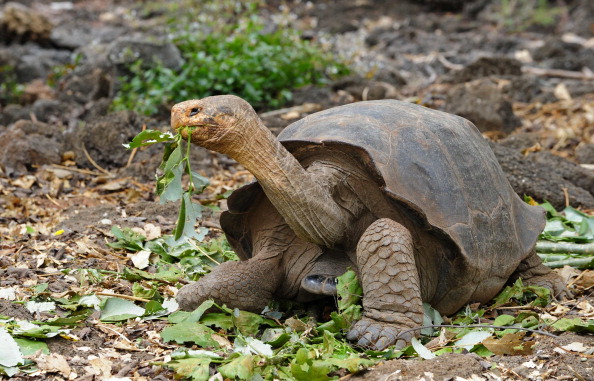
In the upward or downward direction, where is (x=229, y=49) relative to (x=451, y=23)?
upward

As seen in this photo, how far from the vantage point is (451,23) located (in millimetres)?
12766

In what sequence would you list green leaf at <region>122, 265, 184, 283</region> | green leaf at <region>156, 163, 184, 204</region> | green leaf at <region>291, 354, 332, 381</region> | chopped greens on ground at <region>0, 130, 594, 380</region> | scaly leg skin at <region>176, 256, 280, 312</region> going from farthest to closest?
green leaf at <region>122, 265, 184, 283</region>
scaly leg skin at <region>176, 256, 280, 312</region>
green leaf at <region>156, 163, 184, 204</region>
chopped greens on ground at <region>0, 130, 594, 380</region>
green leaf at <region>291, 354, 332, 381</region>

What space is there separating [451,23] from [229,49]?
6.01 meters

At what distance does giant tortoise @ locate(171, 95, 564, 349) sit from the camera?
3.27 meters

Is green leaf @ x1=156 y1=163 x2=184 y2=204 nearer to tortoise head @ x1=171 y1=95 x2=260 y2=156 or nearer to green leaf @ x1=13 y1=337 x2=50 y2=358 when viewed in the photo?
tortoise head @ x1=171 y1=95 x2=260 y2=156

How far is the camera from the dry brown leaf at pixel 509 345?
3213mm

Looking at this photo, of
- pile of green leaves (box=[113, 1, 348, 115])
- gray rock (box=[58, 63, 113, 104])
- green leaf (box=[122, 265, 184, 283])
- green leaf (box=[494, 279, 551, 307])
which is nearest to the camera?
green leaf (box=[494, 279, 551, 307])

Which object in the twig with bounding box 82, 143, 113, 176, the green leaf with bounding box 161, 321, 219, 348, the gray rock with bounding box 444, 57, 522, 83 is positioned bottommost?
the gray rock with bounding box 444, 57, 522, 83

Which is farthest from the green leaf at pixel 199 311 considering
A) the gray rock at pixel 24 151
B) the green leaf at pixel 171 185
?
the gray rock at pixel 24 151

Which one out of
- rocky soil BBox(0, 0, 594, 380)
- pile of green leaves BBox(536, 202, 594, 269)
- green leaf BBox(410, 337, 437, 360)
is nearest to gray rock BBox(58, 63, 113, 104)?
rocky soil BBox(0, 0, 594, 380)

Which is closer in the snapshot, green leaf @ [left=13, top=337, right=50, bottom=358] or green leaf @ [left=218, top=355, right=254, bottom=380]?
green leaf @ [left=218, top=355, right=254, bottom=380]

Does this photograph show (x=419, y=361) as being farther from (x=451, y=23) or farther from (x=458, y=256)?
(x=451, y=23)

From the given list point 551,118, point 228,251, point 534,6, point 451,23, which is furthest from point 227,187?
point 534,6

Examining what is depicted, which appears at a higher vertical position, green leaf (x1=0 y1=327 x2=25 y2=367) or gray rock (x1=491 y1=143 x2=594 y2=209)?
green leaf (x1=0 y1=327 x2=25 y2=367)
